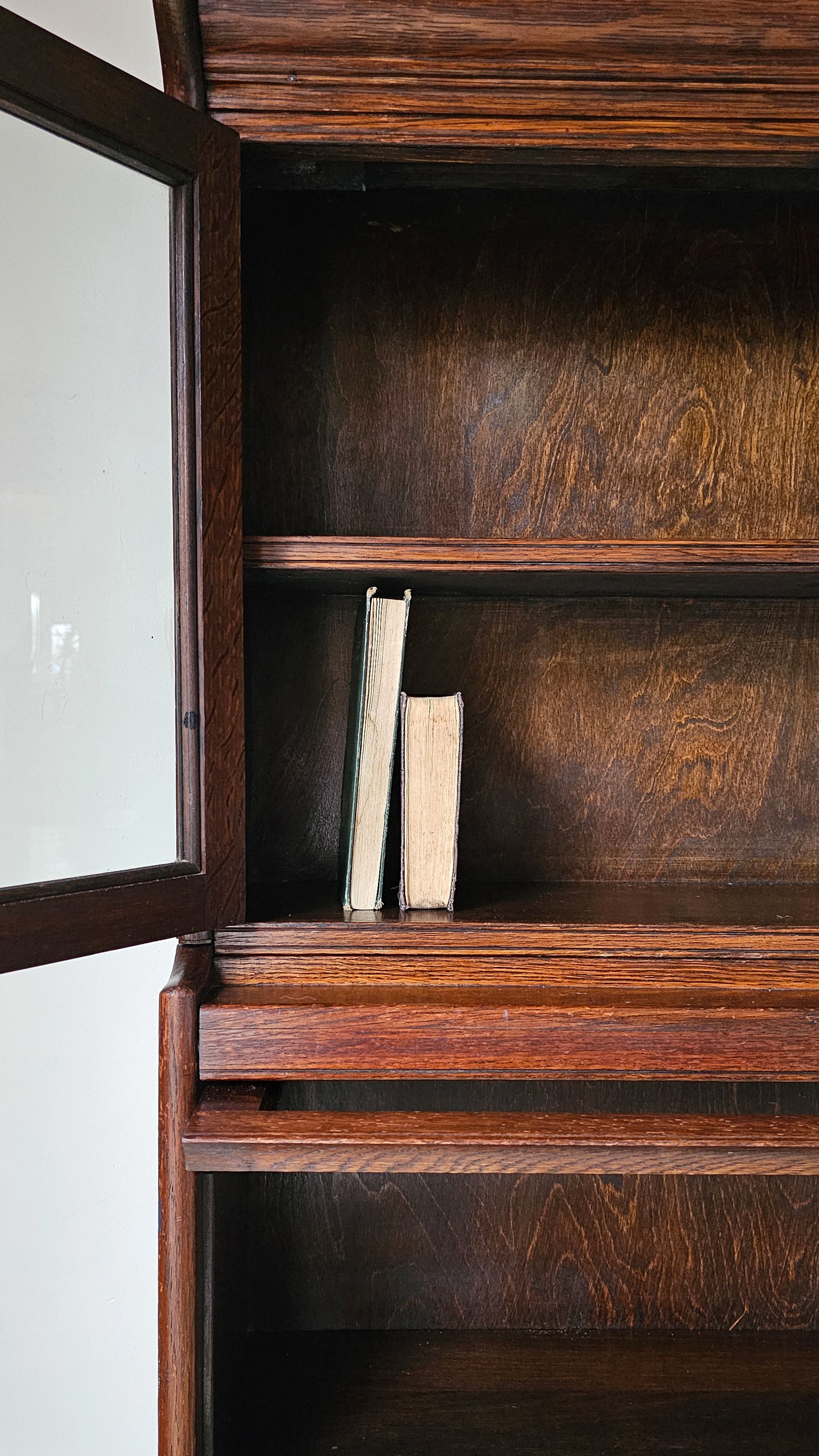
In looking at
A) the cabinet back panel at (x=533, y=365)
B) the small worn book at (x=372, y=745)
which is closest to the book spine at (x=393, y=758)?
the small worn book at (x=372, y=745)

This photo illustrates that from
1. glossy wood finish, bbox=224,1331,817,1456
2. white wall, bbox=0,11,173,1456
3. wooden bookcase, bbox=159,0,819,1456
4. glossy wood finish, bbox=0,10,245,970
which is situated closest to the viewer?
glossy wood finish, bbox=0,10,245,970

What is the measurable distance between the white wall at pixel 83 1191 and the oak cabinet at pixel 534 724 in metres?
0.24

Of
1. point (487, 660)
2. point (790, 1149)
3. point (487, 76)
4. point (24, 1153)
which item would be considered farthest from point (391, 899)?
point (487, 76)

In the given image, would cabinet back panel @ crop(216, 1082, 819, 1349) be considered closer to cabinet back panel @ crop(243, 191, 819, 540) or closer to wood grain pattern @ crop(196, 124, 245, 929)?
wood grain pattern @ crop(196, 124, 245, 929)

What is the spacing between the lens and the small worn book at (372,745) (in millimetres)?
1092

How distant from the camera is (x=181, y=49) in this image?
0.97 m

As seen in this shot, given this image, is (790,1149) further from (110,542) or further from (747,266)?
(747,266)

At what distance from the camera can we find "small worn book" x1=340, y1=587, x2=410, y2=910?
3.58 feet

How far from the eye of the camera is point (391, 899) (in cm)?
120

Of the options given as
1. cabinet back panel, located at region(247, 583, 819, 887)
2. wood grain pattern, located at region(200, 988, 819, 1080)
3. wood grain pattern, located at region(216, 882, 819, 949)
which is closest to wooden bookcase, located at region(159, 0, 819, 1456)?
cabinet back panel, located at region(247, 583, 819, 887)

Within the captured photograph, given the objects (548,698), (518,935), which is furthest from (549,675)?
(518,935)

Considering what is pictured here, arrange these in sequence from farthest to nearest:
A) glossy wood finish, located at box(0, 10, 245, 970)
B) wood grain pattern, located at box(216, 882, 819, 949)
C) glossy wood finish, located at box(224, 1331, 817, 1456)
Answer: glossy wood finish, located at box(224, 1331, 817, 1456), wood grain pattern, located at box(216, 882, 819, 949), glossy wood finish, located at box(0, 10, 245, 970)

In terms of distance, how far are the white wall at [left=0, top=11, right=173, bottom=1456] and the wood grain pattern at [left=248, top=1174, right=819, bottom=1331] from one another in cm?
24

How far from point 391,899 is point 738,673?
1.70ft
